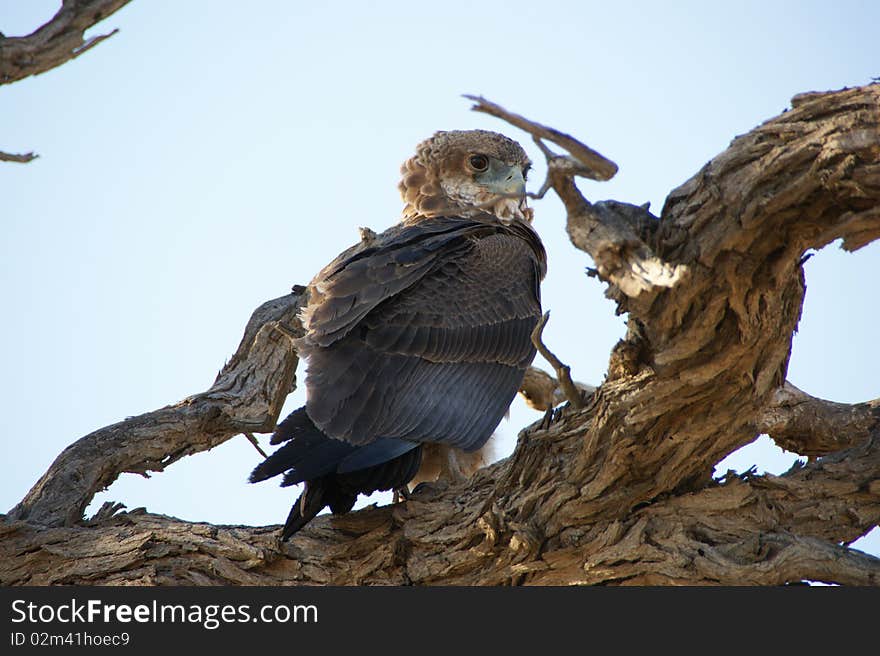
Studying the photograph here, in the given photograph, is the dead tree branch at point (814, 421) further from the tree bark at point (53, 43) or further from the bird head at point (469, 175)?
the tree bark at point (53, 43)

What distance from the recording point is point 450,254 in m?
5.93

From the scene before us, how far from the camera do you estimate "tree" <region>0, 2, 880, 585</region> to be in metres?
3.55

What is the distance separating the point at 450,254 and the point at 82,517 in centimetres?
243

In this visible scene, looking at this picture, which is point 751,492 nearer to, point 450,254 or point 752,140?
point 752,140

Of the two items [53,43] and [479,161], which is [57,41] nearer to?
[53,43]

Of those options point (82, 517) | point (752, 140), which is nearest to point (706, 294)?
point (752, 140)

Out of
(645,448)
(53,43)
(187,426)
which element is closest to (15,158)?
(53,43)

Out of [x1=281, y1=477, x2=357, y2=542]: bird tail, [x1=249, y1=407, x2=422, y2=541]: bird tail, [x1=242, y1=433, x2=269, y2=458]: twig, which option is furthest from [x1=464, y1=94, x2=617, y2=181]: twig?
[x1=242, y1=433, x2=269, y2=458]: twig

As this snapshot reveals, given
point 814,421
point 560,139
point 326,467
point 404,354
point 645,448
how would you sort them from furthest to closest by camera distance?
point 814,421 < point 404,354 < point 326,467 < point 645,448 < point 560,139

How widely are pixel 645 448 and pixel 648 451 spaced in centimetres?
3

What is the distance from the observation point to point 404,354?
5.52 meters

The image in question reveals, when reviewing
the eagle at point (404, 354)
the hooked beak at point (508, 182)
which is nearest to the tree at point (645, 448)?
the eagle at point (404, 354)

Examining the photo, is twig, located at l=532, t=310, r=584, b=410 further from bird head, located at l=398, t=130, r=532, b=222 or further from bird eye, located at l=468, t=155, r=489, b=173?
bird eye, located at l=468, t=155, r=489, b=173

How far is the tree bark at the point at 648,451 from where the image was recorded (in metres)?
3.55
